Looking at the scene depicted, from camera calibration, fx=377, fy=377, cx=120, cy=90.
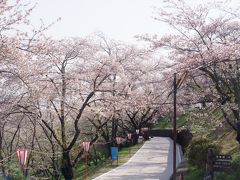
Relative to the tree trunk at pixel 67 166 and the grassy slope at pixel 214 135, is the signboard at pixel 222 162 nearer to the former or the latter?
the grassy slope at pixel 214 135

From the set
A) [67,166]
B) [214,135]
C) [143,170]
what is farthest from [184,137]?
[67,166]

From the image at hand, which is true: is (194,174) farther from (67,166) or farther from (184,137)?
(184,137)

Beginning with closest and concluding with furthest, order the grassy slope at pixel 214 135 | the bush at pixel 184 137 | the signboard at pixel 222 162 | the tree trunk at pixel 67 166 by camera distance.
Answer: the signboard at pixel 222 162 < the grassy slope at pixel 214 135 < the tree trunk at pixel 67 166 < the bush at pixel 184 137

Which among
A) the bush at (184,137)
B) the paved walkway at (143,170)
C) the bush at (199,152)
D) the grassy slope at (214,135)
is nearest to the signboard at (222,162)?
the grassy slope at (214,135)

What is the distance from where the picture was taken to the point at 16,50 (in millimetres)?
10047

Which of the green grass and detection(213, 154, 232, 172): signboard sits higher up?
detection(213, 154, 232, 172): signboard

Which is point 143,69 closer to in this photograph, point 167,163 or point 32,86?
point 167,163

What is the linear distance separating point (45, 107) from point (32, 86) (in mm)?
6295

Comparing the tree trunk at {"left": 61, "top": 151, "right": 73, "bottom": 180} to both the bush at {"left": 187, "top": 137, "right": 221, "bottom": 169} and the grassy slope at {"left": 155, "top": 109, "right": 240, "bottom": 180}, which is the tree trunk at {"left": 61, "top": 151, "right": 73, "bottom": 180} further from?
the bush at {"left": 187, "top": 137, "right": 221, "bottom": 169}

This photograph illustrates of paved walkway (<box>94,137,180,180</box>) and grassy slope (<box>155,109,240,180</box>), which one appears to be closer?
grassy slope (<box>155,109,240,180</box>)

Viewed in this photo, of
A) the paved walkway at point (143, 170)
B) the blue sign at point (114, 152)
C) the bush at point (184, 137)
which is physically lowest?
the paved walkway at point (143, 170)

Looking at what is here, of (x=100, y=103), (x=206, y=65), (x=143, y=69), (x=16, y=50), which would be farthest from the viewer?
(x=143, y=69)

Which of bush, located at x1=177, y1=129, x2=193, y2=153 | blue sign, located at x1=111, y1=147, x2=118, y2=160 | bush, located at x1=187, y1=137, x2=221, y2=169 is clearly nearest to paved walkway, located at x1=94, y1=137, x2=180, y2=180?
blue sign, located at x1=111, y1=147, x2=118, y2=160

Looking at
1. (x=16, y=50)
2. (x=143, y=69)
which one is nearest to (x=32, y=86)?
(x=16, y=50)
